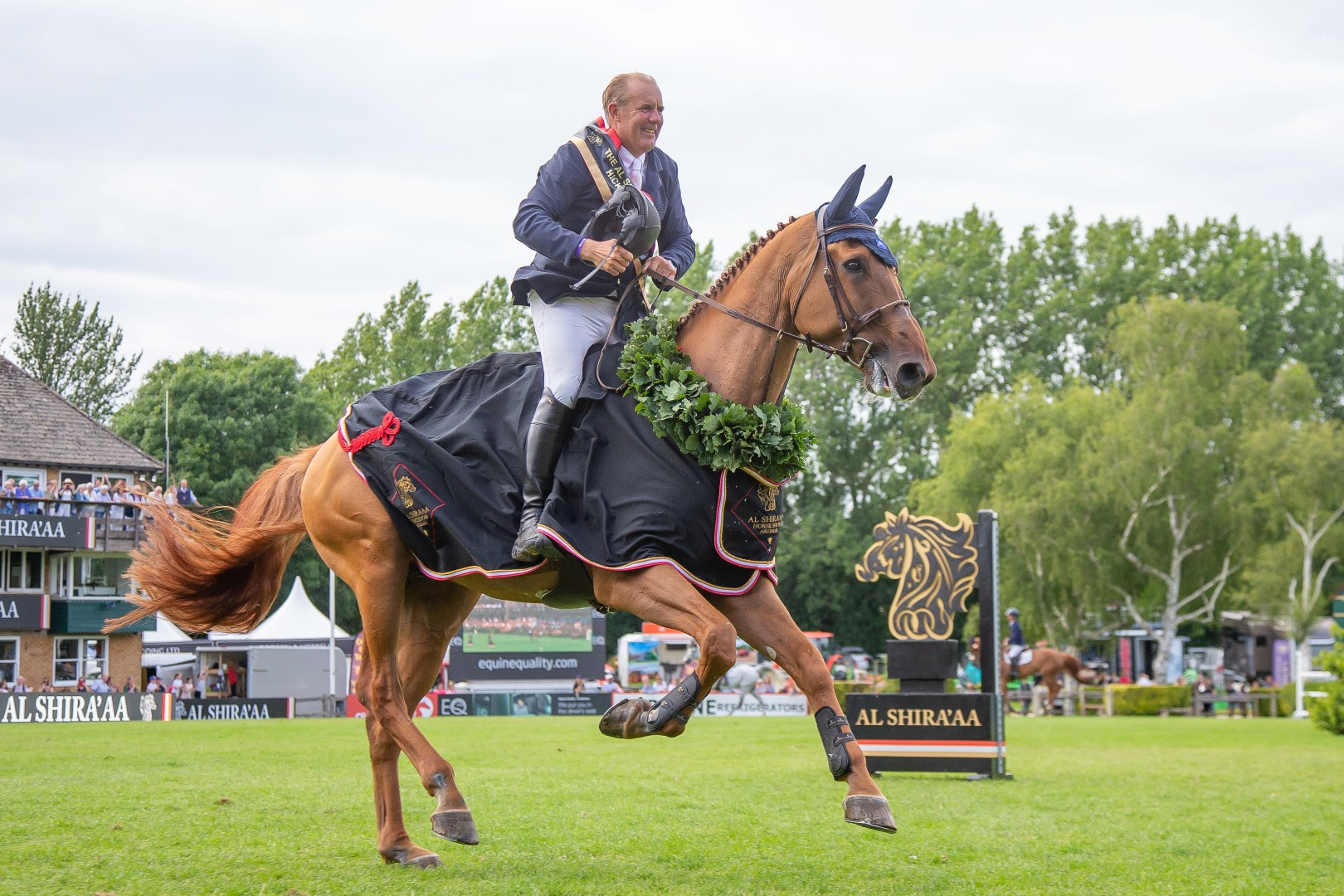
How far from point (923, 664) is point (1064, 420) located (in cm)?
3692

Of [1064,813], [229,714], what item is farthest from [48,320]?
[1064,813]

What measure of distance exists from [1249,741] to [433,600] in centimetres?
1877

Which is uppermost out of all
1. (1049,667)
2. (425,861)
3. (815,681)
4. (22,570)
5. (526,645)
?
(22,570)

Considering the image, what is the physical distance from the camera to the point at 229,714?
2939 centimetres

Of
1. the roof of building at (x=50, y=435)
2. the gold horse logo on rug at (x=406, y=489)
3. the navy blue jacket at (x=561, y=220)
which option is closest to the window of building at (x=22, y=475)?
the roof of building at (x=50, y=435)

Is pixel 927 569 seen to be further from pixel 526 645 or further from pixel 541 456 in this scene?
pixel 526 645

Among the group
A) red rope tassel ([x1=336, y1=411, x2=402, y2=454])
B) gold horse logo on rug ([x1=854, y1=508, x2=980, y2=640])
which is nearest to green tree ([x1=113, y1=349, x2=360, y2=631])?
gold horse logo on rug ([x1=854, y1=508, x2=980, y2=640])

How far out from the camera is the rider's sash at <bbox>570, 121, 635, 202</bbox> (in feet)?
22.7

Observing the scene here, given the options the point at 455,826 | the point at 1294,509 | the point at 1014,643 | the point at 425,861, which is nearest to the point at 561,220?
the point at 455,826

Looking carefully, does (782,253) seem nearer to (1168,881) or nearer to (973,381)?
(1168,881)

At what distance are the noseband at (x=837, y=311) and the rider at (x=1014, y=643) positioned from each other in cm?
2855

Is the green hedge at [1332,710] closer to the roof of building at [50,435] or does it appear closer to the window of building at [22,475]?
the roof of building at [50,435]

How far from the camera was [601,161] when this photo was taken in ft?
22.8

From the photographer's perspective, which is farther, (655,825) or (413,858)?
(655,825)
